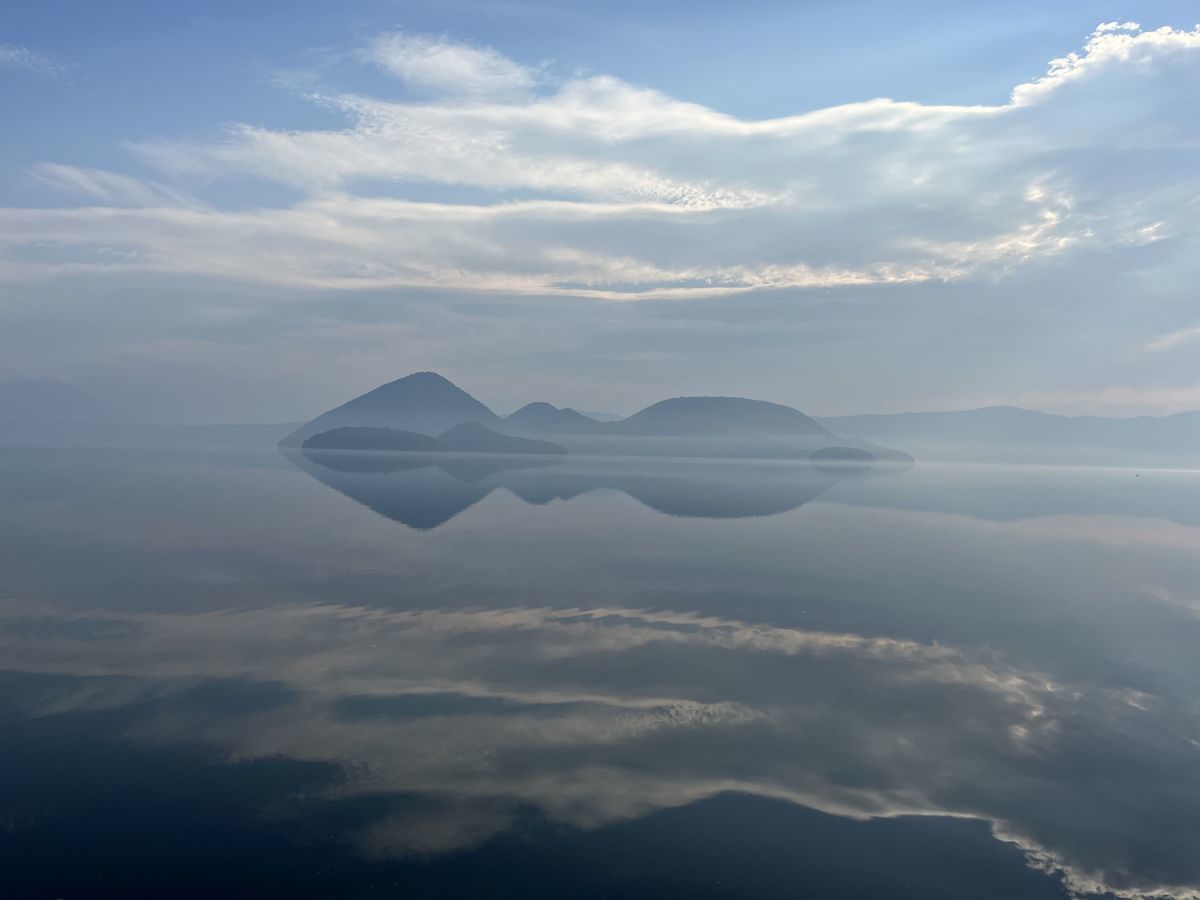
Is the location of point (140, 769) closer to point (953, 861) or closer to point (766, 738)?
point (766, 738)

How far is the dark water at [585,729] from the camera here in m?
16.0

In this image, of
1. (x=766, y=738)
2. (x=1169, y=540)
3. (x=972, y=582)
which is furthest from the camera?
(x=1169, y=540)

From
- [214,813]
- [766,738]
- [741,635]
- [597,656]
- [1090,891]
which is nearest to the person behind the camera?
[1090,891]

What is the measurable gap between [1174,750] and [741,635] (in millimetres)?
15382

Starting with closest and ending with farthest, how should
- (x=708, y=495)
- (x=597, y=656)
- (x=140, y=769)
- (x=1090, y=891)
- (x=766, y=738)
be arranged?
(x=1090, y=891) < (x=140, y=769) < (x=766, y=738) < (x=597, y=656) < (x=708, y=495)

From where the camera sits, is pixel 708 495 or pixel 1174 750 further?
pixel 708 495

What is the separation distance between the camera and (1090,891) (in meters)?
15.8

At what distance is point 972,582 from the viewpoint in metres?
49.5

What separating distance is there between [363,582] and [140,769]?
2417 centimetres

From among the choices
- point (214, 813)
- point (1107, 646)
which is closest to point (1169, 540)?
point (1107, 646)

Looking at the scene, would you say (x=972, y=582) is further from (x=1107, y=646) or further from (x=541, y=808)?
(x=541, y=808)

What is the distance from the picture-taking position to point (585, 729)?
73.5ft

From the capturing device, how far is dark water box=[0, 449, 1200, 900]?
1598 cm

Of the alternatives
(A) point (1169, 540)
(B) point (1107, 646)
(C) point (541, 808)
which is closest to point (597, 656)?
(C) point (541, 808)
